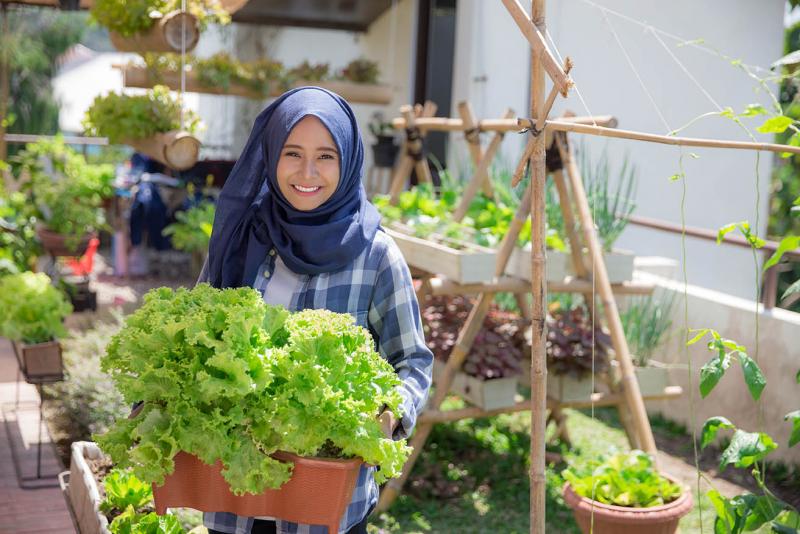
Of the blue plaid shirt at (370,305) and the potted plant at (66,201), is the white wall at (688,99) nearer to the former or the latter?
the potted plant at (66,201)

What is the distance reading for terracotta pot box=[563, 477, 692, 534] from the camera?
3344mm

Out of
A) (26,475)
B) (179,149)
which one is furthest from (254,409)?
(179,149)

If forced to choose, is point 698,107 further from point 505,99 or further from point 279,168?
point 279,168

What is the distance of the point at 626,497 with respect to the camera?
3.47 m

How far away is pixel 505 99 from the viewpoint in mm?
8305

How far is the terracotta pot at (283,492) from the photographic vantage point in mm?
1697

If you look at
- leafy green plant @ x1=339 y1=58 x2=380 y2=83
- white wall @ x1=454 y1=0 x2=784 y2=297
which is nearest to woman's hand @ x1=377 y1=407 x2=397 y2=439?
white wall @ x1=454 y1=0 x2=784 y2=297

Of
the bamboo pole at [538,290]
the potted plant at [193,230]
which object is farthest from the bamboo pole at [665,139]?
the potted plant at [193,230]

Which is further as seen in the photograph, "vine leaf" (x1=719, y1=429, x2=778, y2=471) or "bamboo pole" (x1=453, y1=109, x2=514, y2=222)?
"bamboo pole" (x1=453, y1=109, x2=514, y2=222)

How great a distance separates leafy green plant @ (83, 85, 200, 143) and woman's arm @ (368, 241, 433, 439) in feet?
9.84

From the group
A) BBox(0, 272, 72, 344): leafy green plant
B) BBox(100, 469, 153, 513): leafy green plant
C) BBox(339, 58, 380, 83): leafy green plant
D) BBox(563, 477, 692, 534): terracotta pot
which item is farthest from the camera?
BBox(339, 58, 380, 83): leafy green plant

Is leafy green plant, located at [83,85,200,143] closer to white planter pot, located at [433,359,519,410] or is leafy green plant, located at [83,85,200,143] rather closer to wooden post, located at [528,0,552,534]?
white planter pot, located at [433,359,519,410]

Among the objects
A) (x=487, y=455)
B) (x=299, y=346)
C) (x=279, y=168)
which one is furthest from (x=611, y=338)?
(x=299, y=346)

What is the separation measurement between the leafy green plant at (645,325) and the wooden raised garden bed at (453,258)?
1.06 m
